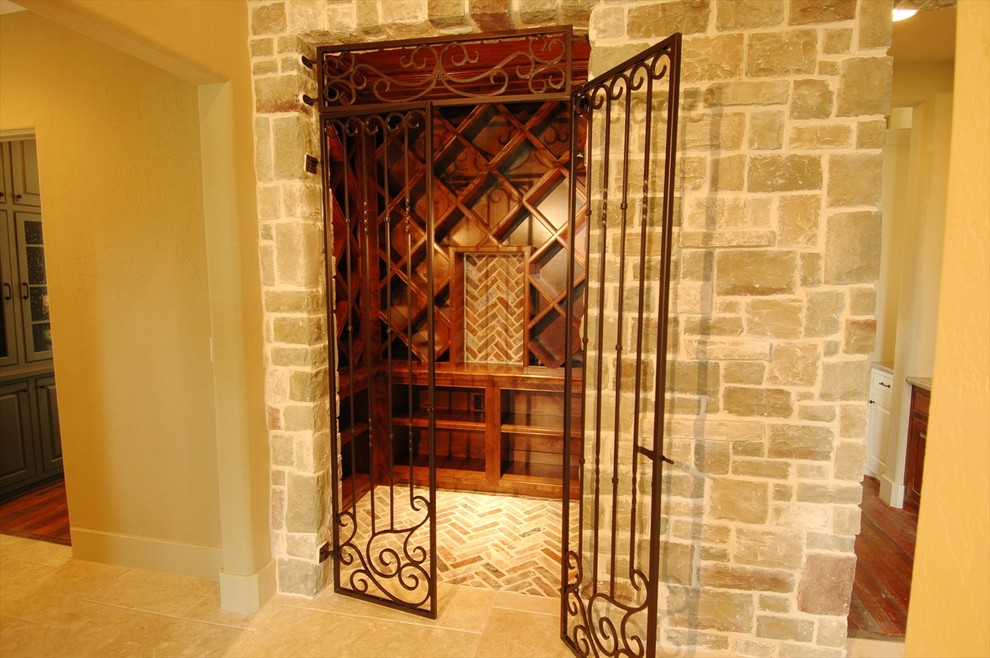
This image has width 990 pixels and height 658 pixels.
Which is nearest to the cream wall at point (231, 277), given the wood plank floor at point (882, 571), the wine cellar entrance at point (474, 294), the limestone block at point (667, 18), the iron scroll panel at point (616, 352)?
the wine cellar entrance at point (474, 294)

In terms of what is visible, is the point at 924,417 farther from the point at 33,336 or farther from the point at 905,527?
the point at 33,336

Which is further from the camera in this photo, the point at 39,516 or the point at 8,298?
the point at 8,298

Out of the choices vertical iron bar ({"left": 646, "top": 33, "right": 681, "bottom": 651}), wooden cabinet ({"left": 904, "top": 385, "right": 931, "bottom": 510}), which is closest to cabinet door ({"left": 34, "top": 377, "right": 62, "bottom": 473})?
vertical iron bar ({"left": 646, "top": 33, "right": 681, "bottom": 651})

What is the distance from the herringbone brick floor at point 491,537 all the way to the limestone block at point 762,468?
91 cm

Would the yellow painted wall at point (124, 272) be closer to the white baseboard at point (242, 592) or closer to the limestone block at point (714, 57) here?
the white baseboard at point (242, 592)

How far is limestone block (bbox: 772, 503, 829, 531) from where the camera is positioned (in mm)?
1503

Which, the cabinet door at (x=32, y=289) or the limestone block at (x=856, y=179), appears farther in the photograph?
the cabinet door at (x=32, y=289)

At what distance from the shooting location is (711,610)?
1581 mm

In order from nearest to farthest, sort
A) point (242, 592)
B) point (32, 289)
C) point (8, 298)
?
1. point (242, 592)
2. point (8, 298)
3. point (32, 289)

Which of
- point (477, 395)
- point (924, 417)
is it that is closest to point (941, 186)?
point (924, 417)

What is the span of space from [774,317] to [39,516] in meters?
3.51

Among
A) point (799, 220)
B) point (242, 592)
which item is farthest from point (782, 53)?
point (242, 592)

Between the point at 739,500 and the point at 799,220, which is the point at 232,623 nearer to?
the point at 739,500

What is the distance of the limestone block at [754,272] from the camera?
1462 mm
